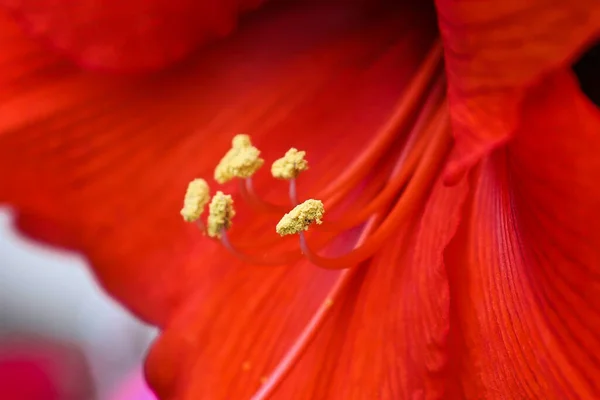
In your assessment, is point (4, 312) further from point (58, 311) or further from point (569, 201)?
point (569, 201)

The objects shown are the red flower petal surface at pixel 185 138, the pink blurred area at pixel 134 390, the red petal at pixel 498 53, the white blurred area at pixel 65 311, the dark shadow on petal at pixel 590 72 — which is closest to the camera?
the red petal at pixel 498 53

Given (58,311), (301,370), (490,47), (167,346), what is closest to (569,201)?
(490,47)

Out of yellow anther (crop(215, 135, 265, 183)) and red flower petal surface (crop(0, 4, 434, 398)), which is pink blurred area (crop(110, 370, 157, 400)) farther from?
yellow anther (crop(215, 135, 265, 183))

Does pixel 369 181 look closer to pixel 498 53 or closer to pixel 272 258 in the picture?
pixel 272 258

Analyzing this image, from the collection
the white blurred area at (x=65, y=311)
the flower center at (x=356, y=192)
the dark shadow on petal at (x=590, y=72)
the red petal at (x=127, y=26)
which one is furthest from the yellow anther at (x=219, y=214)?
the white blurred area at (x=65, y=311)

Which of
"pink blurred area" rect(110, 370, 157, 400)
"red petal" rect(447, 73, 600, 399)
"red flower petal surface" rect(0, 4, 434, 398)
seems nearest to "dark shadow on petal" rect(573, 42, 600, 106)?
"red petal" rect(447, 73, 600, 399)

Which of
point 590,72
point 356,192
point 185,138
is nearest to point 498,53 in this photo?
point 590,72

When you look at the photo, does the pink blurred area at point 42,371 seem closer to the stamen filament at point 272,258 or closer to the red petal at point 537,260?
the stamen filament at point 272,258
